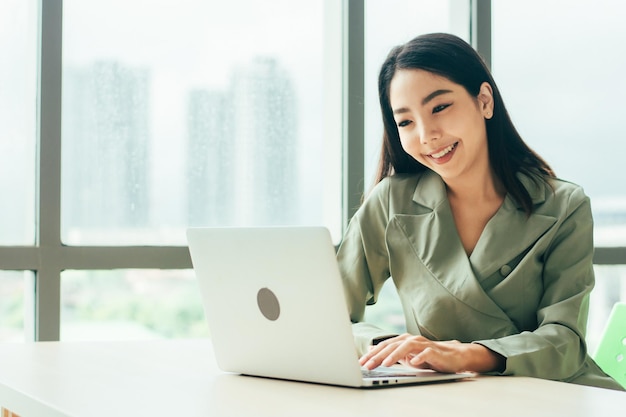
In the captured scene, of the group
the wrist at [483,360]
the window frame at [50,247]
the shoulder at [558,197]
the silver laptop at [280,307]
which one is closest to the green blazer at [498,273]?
the shoulder at [558,197]

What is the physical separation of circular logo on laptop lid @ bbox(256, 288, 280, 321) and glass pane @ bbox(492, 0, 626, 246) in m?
2.12

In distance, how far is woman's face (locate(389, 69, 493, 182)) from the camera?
1.83 m

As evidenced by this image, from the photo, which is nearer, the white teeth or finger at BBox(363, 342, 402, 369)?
finger at BBox(363, 342, 402, 369)

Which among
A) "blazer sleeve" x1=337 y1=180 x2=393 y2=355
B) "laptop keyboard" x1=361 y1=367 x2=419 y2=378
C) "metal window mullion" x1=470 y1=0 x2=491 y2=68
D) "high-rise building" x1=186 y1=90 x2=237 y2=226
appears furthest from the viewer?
"metal window mullion" x1=470 y1=0 x2=491 y2=68

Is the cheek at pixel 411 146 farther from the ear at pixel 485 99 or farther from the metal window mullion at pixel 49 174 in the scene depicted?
the metal window mullion at pixel 49 174

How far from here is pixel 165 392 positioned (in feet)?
4.10

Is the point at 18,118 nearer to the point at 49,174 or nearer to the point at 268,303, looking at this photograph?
the point at 49,174

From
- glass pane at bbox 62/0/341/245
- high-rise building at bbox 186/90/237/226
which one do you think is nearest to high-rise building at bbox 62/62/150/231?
glass pane at bbox 62/0/341/245

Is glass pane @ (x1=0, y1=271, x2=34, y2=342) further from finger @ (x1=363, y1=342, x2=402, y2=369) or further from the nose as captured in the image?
finger @ (x1=363, y1=342, x2=402, y2=369)

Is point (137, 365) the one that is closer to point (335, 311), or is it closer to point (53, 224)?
point (335, 311)

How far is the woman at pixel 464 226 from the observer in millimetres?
1719

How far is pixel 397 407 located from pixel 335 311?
0.18 metres

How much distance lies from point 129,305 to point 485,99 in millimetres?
1355

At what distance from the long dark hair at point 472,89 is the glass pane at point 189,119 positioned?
3.10 feet
